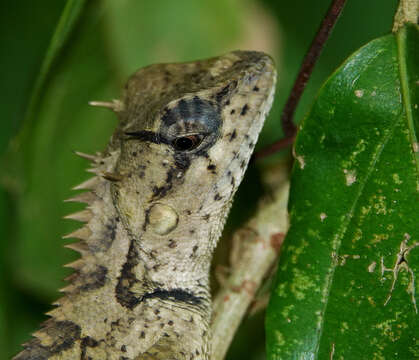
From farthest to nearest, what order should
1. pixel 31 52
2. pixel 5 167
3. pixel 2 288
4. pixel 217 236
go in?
pixel 31 52, pixel 2 288, pixel 5 167, pixel 217 236

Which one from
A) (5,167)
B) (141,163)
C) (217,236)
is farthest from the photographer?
(5,167)

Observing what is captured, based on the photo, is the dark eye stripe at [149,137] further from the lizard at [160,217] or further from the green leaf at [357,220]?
the green leaf at [357,220]

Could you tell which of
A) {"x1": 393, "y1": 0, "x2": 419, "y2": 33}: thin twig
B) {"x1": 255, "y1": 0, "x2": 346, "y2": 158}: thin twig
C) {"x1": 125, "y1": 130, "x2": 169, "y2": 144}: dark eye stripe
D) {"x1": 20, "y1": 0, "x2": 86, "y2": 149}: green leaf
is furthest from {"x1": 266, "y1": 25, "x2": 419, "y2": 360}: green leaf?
{"x1": 20, "y1": 0, "x2": 86, "y2": 149}: green leaf

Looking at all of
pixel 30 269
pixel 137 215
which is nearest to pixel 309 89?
pixel 137 215

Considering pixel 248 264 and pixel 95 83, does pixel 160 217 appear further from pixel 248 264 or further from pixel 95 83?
pixel 95 83

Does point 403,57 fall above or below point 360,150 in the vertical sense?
above

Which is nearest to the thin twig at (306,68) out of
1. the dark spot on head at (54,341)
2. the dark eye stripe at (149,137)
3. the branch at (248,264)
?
the branch at (248,264)

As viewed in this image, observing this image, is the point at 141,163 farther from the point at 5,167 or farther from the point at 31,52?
the point at 31,52
